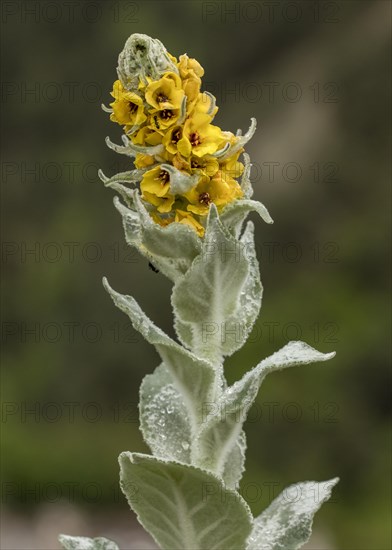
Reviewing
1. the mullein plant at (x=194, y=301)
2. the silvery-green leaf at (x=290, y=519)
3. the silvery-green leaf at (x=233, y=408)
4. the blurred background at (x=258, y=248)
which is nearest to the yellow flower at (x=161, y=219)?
the mullein plant at (x=194, y=301)

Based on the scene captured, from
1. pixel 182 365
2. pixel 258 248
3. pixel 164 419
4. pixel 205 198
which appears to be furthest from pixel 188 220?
pixel 258 248

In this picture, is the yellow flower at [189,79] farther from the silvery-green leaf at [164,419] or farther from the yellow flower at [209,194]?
the silvery-green leaf at [164,419]

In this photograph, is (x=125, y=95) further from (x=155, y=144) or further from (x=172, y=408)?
(x=172, y=408)

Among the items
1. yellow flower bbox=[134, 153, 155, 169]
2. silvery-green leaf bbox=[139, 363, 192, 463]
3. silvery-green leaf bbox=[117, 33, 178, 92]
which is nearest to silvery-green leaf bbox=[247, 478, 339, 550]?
silvery-green leaf bbox=[139, 363, 192, 463]

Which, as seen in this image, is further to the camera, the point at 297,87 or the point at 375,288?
the point at 297,87

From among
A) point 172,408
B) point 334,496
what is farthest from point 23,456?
point 172,408

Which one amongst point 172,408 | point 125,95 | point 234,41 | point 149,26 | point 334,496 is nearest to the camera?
point 125,95

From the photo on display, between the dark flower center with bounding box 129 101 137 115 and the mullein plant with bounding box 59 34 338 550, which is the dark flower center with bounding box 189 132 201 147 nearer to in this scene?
the mullein plant with bounding box 59 34 338 550
